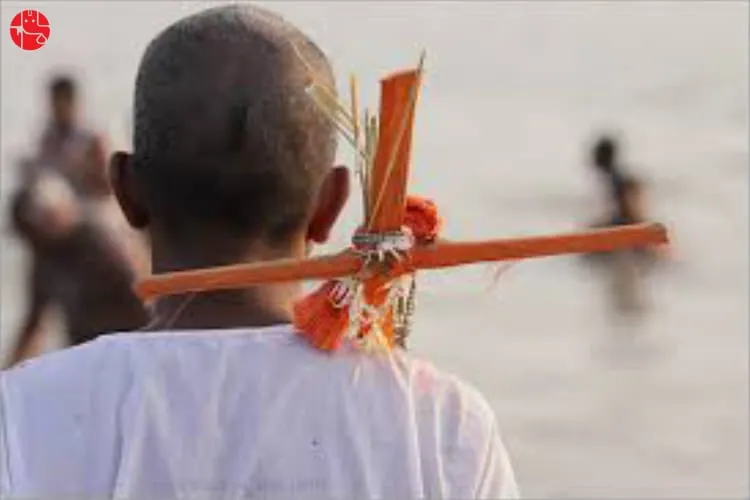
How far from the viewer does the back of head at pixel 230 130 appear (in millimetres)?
2715

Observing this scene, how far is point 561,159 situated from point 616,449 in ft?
11.6

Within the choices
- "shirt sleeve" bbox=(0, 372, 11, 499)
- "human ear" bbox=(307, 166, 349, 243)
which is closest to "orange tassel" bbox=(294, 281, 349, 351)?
"human ear" bbox=(307, 166, 349, 243)

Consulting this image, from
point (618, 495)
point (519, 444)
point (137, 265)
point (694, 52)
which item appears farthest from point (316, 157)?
point (694, 52)

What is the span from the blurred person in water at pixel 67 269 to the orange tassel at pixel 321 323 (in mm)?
3789

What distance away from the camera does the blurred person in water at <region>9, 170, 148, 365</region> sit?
6703 mm

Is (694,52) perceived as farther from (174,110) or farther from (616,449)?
(174,110)

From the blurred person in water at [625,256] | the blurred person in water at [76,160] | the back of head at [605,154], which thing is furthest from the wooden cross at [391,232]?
the back of head at [605,154]

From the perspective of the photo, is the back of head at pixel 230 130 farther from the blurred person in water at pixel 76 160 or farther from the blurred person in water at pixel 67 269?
the blurred person in water at pixel 76 160

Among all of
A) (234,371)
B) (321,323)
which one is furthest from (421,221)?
(234,371)

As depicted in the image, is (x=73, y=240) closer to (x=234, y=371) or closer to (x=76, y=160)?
(x=76, y=160)

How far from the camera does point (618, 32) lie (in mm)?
12406

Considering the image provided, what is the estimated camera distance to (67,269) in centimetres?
706

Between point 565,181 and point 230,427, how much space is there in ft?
25.3

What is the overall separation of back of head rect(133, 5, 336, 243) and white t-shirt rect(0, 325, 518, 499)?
14 centimetres
